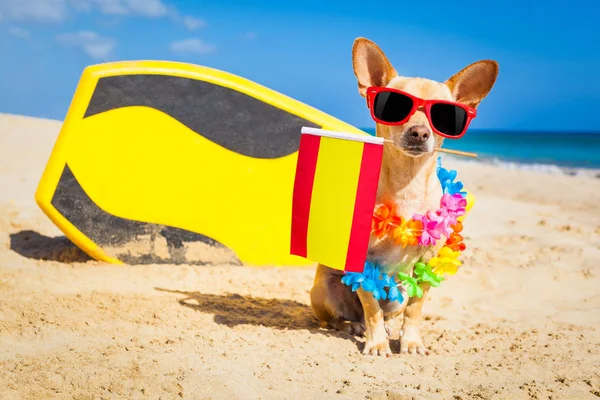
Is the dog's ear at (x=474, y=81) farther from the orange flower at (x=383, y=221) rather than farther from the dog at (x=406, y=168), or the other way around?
the orange flower at (x=383, y=221)

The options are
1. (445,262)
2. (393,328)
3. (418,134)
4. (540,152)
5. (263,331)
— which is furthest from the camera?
(540,152)

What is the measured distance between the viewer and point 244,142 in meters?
3.82

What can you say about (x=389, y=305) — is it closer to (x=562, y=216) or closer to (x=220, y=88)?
(x=220, y=88)

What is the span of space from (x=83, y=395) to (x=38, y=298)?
4.19 feet

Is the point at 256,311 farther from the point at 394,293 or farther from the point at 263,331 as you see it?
the point at 394,293

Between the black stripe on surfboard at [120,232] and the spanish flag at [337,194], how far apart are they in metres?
1.53

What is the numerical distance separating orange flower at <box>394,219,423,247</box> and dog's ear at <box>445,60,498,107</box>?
56cm

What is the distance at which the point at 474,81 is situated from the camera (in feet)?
8.08

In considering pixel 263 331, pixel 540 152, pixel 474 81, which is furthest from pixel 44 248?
pixel 540 152

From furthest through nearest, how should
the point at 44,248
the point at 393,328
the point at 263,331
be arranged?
the point at 44,248 < the point at 393,328 < the point at 263,331

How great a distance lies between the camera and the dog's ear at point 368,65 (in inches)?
96.3

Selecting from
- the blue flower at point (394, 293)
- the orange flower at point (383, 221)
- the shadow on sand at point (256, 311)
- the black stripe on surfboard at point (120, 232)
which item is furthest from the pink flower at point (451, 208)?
the black stripe on surfboard at point (120, 232)

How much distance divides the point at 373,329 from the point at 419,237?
455mm

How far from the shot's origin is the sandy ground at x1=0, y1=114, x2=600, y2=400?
83.4 inches
